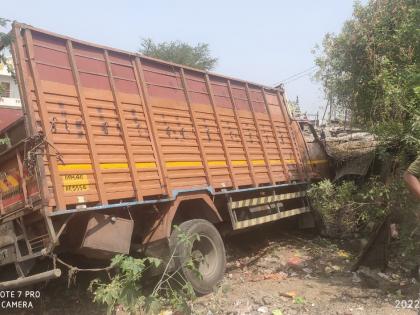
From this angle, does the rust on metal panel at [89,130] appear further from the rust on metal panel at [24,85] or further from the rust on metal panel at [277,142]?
the rust on metal panel at [277,142]

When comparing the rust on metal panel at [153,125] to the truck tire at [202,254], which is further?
the rust on metal panel at [153,125]

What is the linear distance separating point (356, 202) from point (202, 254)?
2.72 meters

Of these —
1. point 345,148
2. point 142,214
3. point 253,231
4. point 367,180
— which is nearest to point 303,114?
point 345,148

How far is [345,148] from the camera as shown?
31.7ft

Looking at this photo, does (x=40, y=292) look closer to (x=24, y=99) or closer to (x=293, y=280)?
(x=24, y=99)

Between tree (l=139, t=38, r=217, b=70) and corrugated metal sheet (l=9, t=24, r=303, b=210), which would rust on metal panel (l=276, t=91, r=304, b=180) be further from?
tree (l=139, t=38, r=217, b=70)

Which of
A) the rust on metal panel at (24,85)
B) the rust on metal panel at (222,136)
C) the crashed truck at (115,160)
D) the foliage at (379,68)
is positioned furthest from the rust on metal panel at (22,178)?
the foliage at (379,68)

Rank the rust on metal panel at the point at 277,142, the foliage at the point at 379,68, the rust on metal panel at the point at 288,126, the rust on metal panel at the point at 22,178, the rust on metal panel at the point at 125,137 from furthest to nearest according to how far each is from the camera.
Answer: the rust on metal panel at the point at 288,126, the rust on metal panel at the point at 277,142, the foliage at the point at 379,68, the rust on metal panel at the point at 125,137, the rust on metal panel at the point at 22,178

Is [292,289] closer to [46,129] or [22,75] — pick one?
[46,129]

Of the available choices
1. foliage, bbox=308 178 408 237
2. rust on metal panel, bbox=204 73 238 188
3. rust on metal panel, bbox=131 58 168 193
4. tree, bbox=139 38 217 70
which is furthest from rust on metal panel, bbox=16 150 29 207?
tree, bbox=139 38 217 70

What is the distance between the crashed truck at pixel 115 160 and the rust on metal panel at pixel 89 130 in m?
0.01

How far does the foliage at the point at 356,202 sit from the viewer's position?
638cm

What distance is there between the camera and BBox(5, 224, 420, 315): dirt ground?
15.3 ft

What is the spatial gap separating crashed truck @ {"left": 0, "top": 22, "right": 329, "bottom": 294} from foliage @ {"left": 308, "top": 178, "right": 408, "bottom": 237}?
105 centimetres
